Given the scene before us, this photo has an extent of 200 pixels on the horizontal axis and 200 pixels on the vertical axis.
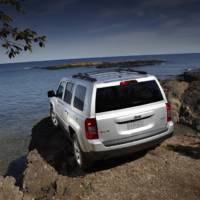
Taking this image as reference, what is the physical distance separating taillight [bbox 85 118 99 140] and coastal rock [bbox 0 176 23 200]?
267 cm

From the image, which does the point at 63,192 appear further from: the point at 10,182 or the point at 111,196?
the point at 10,182

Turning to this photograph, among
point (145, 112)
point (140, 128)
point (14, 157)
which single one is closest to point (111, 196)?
point (140, 128)

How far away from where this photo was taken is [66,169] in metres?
7.26

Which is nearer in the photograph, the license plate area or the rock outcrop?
the license plate area

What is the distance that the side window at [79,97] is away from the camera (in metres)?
6.14

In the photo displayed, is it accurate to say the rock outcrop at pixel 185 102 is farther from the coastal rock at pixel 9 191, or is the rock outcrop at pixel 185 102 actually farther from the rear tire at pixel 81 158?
the coastal rock at pixel 9 191

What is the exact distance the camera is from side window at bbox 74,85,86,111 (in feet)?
20.1

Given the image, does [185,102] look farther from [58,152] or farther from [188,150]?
[58,152]

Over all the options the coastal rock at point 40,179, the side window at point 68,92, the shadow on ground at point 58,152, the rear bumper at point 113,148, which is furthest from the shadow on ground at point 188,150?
the coastal rock at point 40,179

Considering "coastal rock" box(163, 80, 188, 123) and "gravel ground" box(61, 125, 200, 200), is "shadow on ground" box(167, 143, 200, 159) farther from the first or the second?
"coastal rock" box(163, 80, 188, 123)

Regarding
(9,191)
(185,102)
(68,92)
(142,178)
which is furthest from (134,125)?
(185,102)

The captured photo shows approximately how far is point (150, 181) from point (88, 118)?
212 cm

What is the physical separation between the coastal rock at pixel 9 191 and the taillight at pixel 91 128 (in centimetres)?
267

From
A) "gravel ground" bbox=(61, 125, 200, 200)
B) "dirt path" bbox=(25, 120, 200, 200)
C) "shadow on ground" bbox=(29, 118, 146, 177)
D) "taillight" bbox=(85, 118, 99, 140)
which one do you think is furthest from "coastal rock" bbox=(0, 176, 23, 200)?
"taillight" bbox=(85, 118, 99, 140)
